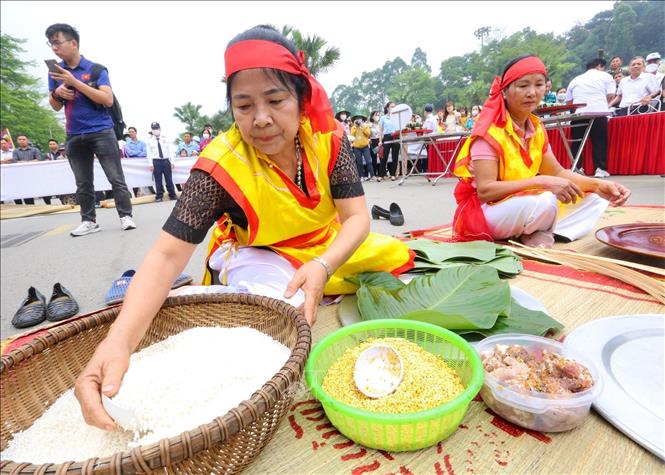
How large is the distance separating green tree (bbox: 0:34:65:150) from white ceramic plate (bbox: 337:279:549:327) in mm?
24152

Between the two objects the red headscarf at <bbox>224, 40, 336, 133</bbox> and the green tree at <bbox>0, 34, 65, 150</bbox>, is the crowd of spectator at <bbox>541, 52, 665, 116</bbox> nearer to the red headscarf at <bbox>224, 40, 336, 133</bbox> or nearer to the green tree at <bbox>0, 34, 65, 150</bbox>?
the red headscarf at <bbox>224, 40, 336, 133</bbox>

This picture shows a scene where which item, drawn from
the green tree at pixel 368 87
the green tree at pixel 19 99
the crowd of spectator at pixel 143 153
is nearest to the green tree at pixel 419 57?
the green tree at pixel 368 87

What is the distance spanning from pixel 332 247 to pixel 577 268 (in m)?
1.22

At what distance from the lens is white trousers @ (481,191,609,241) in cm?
201

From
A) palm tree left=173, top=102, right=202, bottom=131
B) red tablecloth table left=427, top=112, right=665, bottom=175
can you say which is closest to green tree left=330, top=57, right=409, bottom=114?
palm tree left=173, top=102, right=202, bottom=131

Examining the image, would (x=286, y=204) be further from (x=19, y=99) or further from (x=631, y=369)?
(x=19, y=99)

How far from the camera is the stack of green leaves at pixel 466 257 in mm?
1717

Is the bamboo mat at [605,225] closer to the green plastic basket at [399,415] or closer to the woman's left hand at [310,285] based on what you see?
the green plastic basket at [399,415]

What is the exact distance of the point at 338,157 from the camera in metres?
1.33

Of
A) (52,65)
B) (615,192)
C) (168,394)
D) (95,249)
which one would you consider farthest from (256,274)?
(52,65)

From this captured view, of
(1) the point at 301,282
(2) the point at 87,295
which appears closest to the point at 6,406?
(1) the point at 301,282

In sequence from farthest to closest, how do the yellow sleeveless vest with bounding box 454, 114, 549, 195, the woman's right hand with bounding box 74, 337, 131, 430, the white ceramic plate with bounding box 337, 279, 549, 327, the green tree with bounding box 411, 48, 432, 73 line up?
the green tree with bounding box 411, 48, 432, 73, the yellow sleeveless vest with bounding box 454, 114, 549, 195, the white ceramic plate with bounding box 337, 279, 549, 327, the woman's right hand with bounding box 74, 337, 131, 430

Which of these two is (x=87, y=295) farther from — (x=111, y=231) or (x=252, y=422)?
(x=111, y=231)

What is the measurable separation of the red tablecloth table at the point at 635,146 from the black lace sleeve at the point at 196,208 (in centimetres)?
601
